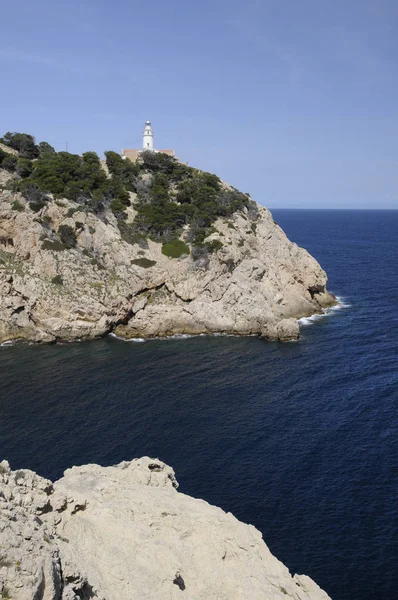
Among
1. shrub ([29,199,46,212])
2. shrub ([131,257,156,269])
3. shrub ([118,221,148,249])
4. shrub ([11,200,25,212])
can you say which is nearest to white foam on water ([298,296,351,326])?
shrub ([131,257,156,269])

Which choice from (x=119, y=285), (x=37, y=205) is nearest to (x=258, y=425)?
(x=119, y=285)

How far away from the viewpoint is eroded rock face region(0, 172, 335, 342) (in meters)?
72.2

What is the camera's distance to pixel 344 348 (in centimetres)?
6756

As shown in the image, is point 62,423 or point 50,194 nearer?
point 62,423

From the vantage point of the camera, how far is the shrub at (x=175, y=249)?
84125 millimetres

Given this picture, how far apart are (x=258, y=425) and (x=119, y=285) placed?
36.9 meters

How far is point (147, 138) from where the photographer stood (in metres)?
128

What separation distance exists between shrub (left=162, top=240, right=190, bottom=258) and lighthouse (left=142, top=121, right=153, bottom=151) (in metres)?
50.9

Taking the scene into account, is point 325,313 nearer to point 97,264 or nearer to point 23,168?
point 97,264

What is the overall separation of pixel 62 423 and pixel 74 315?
1074 inches

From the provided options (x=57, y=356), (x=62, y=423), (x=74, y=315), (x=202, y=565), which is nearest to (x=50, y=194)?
(x=74, y=315)

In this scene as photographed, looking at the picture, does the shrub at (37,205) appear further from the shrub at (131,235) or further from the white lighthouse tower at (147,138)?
the white lighthouse tower at (147,138)

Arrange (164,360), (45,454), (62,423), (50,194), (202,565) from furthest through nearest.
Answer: (50,194), (164,360), (62,423), (45,454), (202,565)

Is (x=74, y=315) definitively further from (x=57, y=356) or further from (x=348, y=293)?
(x=348, y=293)
